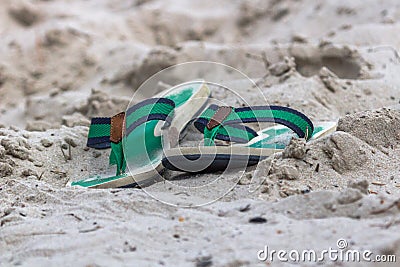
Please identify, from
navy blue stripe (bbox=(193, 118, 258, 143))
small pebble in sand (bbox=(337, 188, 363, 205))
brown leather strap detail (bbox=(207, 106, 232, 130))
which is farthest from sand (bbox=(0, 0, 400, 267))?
brown leather strap detail (bbox=(207, 106, 232, 130))

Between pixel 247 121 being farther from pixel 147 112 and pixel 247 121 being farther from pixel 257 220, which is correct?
pixel 257 220

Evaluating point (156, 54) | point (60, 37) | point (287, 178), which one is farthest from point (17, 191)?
point (60, 37)

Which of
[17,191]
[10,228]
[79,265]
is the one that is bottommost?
[79,265]

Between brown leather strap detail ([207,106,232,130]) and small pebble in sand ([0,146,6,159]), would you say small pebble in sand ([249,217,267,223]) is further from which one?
small pebble in sand ([0,146,6,159])

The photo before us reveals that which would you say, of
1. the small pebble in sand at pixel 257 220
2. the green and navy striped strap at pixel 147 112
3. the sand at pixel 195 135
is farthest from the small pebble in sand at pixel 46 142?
the small pebble in sand at pixel 257 220

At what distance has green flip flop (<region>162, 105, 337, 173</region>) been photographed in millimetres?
1967

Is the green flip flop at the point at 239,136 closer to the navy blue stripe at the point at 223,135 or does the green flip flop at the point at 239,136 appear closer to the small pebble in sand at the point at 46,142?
the navy blue stripe at the point at 223,135

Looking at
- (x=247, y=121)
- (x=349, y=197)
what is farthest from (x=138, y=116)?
(x=349, y=197)

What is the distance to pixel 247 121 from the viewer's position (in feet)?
7.28

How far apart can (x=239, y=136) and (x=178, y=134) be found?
27 cm

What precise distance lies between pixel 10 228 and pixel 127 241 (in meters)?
0.37

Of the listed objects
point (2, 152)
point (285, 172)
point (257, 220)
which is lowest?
point (257, 220)

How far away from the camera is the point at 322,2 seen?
4.43 metres

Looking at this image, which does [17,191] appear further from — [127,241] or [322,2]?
[322,2]
